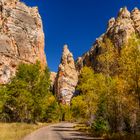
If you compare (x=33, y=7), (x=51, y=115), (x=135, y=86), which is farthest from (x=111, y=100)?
(x=33, y=7)

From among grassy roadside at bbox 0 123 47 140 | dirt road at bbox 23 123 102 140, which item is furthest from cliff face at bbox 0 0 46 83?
dirt road at bbox 23 123 102 140

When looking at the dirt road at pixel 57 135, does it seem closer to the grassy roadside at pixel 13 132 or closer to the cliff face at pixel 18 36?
the grassy roadside at pixel 13 132

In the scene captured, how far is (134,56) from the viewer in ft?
87.9

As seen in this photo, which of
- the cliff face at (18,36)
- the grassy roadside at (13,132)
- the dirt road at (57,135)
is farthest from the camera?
the cliff face at (18,36)

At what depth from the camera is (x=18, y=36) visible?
500 ft

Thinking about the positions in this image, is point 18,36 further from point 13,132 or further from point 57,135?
point 57,135

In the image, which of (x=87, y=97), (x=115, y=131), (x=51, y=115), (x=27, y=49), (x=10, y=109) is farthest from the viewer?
(x=27, y=49)

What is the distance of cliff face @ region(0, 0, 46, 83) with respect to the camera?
13775 centimetres

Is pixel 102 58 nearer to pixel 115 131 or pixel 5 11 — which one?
pixel 115 131

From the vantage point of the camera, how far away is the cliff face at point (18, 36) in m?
138

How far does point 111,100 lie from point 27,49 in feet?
404

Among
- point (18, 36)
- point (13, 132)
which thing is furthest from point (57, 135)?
point (18, 36)

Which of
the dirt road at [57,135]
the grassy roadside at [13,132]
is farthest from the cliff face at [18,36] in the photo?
the dirt road at [57,135]

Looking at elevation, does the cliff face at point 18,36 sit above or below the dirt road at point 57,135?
above
